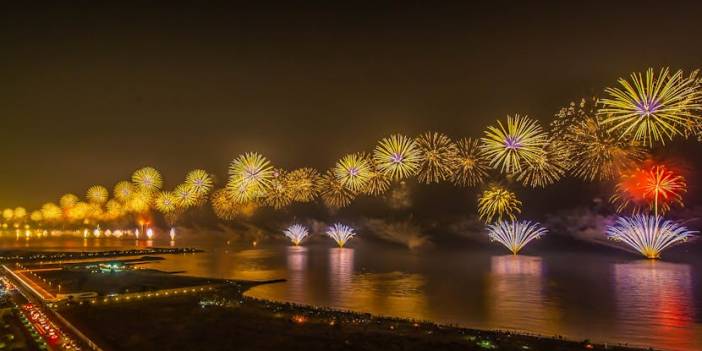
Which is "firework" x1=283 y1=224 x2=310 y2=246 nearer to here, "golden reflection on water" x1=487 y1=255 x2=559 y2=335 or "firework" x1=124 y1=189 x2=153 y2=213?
"firework" x1=124 y1=189 x2=153 y2=213

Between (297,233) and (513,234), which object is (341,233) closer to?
(297,233)

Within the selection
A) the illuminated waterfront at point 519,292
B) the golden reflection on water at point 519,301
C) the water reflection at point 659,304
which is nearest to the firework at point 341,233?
the illuminated waterfront at point 519,292

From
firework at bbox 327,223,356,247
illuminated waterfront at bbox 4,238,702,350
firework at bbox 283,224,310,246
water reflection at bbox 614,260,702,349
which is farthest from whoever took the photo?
firework at bbox 283,224,310,246

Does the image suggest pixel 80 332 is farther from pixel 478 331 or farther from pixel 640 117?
pixel 640 117

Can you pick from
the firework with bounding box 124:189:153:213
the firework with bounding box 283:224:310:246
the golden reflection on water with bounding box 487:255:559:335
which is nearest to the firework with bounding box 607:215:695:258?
the golden reflection on water with bounding box 487:255:559:335

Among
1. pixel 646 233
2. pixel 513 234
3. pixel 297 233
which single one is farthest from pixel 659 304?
pixel 297 233

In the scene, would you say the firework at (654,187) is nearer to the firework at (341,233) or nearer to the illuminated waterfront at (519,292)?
the illuminated waterfront at (519,292)

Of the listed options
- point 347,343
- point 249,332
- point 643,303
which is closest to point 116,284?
point 249,332
